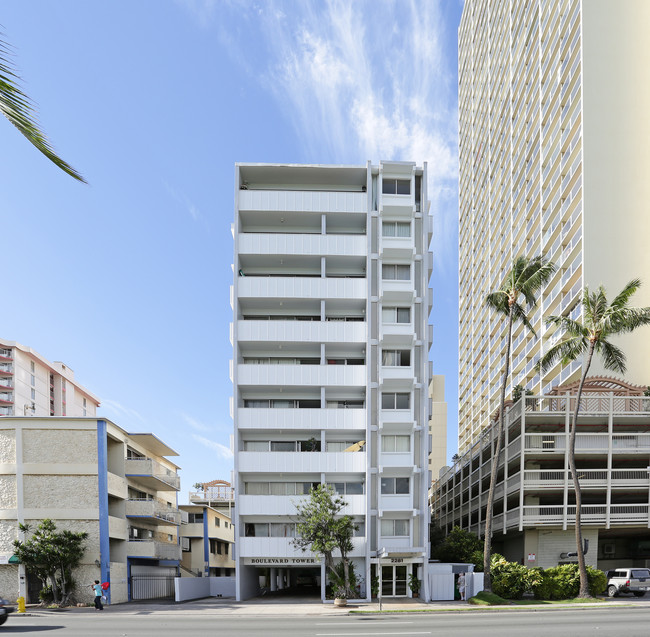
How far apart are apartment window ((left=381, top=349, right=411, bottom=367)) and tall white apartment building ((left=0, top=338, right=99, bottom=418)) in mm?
60953

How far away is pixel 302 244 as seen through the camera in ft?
151

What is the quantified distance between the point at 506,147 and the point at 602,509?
54806 millimetres

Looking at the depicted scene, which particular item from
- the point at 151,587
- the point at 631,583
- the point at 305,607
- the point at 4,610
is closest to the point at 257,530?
the point at 305,607

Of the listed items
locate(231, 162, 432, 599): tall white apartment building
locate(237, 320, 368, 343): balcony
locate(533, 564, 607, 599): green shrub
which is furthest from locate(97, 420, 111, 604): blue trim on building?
locate(533, 564, 607, 599): green shrub

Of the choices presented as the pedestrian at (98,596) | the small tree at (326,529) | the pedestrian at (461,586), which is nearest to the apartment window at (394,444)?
the small tree at (326,529)

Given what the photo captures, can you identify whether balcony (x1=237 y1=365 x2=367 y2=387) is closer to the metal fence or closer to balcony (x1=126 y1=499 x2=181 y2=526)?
balcony (x1=126 y1=499 x2=181 y2=526)

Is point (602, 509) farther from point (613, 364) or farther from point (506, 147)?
point (506, 147)

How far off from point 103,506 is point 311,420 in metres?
14.5

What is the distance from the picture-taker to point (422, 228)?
46.6 metres

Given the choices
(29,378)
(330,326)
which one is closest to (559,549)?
(330,326)

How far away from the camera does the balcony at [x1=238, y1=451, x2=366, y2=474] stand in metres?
42.5

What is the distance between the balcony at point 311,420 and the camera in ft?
142

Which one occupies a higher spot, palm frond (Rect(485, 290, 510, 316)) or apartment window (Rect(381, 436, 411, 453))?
palm frond (Rect(485, 290, 510, 316))

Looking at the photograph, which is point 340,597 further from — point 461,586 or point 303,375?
point 303,375
